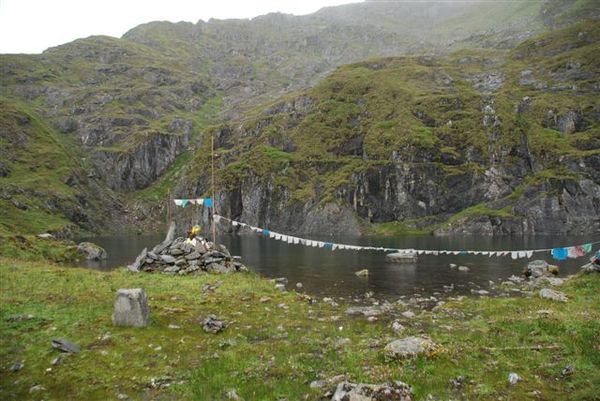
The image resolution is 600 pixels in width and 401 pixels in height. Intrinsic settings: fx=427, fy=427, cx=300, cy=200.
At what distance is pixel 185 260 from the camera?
132 feet

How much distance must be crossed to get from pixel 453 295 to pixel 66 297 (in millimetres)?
27372

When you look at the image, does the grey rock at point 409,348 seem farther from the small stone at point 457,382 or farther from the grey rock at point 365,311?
the grey rock at point 365,311

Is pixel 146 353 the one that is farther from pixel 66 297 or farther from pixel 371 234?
pixel 371 234

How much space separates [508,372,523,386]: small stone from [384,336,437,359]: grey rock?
2728 mm

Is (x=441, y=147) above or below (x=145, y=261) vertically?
above

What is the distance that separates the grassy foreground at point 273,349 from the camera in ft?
41.5

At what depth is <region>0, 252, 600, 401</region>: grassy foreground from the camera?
12.7 meters

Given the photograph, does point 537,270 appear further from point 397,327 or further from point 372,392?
point 372,392

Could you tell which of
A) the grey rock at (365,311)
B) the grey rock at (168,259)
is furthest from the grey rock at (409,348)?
the grey rock at (168,259)

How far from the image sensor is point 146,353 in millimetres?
15969

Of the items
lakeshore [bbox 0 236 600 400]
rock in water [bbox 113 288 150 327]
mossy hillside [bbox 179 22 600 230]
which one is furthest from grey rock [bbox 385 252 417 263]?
mossy hillside [bbox 179 22 600 230]

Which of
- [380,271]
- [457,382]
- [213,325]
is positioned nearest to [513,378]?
[457,382]

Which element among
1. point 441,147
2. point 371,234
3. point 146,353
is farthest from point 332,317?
point 441,147

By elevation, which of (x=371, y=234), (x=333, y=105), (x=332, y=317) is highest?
(x=333, y=105)
